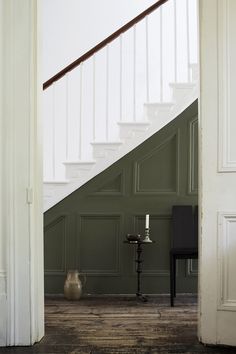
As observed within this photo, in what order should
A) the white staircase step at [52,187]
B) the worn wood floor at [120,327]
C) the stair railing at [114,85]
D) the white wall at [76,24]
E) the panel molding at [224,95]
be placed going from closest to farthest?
the worn wood floor at [120,327] → the panel molding at [224,95] → the white staircase step at [52,187] → the stair railing at [114,85] → the white wall at [76,24]

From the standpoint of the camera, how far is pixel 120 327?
378 centimetres

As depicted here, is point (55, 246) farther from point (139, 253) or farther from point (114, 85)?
point (114, 85)

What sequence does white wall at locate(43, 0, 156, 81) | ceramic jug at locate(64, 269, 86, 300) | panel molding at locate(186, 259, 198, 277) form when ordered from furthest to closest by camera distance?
1. white wall at locate(43, 0, 156, 81)
2. panel molding at locate(186, 259, 198, 277)
3. ceramic jug at locate(64, 269, 86, 300)

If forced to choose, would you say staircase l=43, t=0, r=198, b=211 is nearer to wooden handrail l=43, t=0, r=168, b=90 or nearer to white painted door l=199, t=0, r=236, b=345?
wooden handrail l=43, t=0, r=168, b=90

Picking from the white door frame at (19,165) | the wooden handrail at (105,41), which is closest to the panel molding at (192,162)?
the wooden handrail at (105,41)

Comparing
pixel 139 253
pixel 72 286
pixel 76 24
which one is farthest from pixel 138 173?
pixel 76 24

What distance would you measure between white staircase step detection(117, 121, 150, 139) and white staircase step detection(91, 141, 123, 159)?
0.36 feet

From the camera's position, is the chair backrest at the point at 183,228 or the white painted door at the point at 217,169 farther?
the chair backrest at the point at 183,228

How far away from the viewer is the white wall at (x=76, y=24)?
6422 millimetres

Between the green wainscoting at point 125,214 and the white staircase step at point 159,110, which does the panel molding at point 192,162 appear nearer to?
the green wainscoting at point 125,214

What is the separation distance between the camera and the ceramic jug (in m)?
4.89

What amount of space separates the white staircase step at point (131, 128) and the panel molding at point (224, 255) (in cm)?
211

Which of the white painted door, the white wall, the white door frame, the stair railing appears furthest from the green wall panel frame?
the white painted door

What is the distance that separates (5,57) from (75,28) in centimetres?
332
